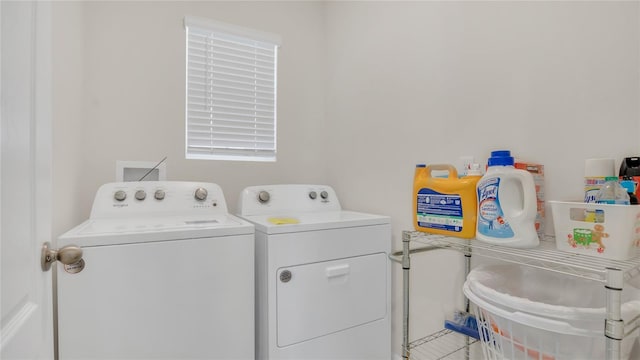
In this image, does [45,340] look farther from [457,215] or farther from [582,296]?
[582,296]

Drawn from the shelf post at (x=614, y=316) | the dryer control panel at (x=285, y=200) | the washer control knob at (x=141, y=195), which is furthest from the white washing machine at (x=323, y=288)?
the shelf post at (x=614, y=316)

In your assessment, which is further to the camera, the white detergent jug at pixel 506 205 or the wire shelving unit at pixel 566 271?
the white detergent jug at pixel 506 205

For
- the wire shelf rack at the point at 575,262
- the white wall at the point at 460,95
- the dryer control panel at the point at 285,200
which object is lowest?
the wire shelf rack at the point at 575,262

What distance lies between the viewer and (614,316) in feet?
2.26

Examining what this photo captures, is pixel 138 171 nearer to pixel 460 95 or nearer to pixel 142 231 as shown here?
pixel 142 231

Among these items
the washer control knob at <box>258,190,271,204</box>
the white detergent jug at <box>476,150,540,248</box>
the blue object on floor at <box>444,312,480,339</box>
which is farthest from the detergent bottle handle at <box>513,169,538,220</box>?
the washer control knob at <box>258,190,271,204</box>

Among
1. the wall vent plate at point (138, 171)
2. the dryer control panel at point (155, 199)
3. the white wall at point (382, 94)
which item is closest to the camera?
the white wall at point (382, 94)

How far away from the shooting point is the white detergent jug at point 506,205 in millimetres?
933

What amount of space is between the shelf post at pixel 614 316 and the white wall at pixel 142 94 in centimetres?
170

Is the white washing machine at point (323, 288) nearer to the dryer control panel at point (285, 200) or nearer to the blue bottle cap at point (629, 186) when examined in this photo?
the dryer control panel at point (285, 200)

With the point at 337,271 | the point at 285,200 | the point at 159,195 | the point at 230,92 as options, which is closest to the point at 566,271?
the point at 337,271

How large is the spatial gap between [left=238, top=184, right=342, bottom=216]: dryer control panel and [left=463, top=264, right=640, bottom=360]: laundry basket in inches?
41.2

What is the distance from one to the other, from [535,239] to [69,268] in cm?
134

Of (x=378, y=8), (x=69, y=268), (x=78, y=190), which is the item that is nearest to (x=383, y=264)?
(x=69, y=268)
